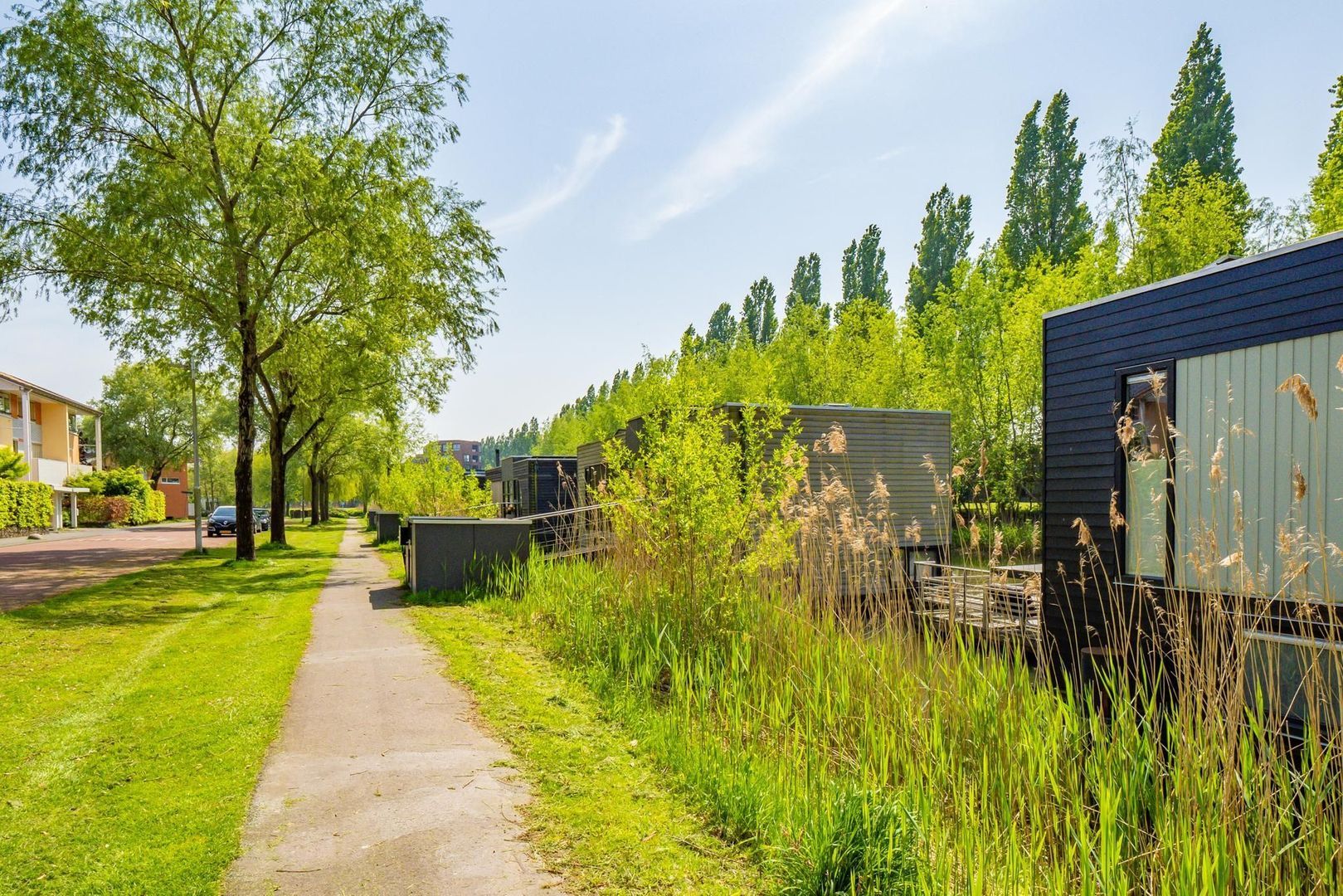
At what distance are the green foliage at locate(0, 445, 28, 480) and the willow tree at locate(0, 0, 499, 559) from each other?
56.6 feet

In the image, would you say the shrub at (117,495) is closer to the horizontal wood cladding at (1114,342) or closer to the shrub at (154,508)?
the shrub at (154,508)

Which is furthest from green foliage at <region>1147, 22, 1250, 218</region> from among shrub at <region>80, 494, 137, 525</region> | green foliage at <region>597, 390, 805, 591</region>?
shrub at <region>80, 494, 137, 525</region>

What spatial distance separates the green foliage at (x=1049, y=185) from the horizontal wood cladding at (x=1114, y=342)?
2659 cm

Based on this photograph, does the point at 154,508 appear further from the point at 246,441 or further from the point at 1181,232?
the point at 1181,232

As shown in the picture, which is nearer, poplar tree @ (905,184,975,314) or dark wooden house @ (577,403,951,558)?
dark wooden house @ (577,403,951,558)

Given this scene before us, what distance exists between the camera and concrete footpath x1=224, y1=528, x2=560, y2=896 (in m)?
2.82

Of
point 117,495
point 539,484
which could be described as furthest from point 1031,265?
point 117,495

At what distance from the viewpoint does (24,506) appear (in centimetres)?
2697

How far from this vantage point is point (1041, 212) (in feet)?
107

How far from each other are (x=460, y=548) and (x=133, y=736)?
19.5 ft

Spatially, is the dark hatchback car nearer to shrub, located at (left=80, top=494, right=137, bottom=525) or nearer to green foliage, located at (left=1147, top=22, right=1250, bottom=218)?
shrub, located at (left=80, top=494, right=137, bottom=525)

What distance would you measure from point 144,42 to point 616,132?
904 cm

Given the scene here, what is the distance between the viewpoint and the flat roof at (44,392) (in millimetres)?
32750

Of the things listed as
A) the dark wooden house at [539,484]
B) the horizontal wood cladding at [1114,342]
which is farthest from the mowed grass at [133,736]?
the dark wooden house at [539,484]
